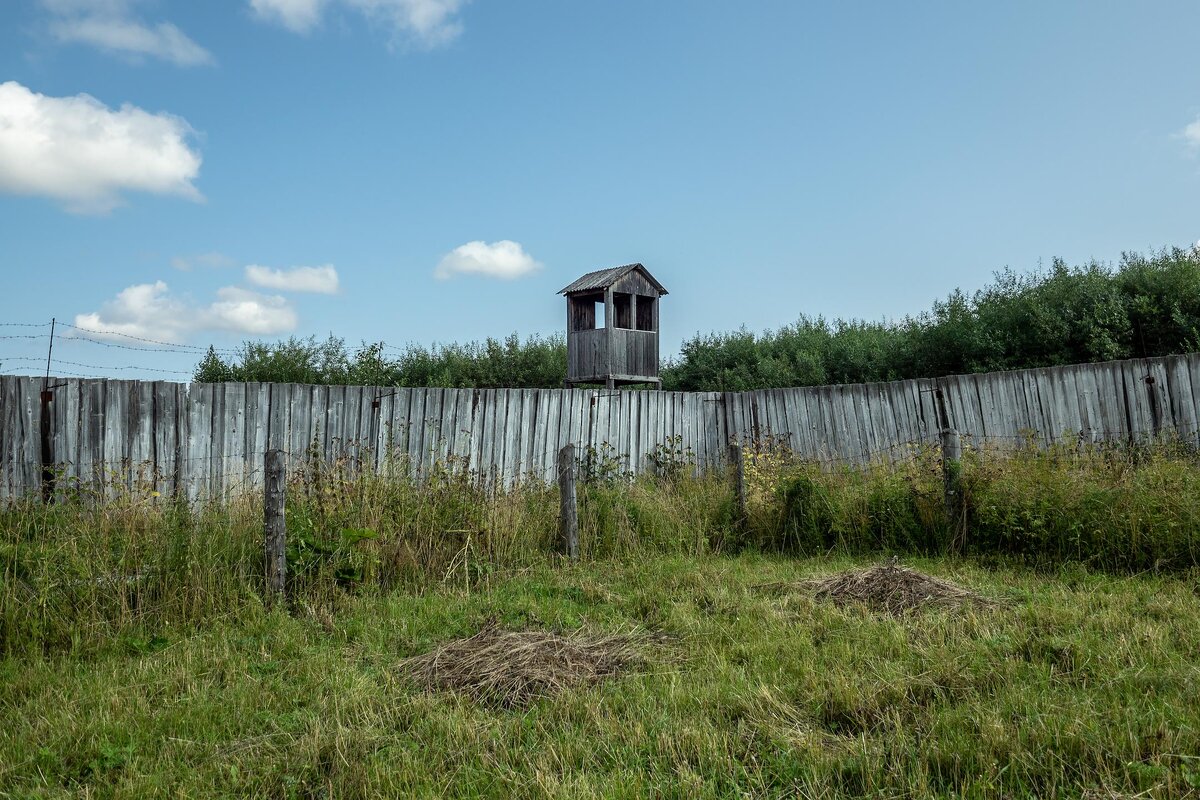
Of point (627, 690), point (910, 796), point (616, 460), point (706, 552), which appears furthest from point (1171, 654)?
point (616, 460)

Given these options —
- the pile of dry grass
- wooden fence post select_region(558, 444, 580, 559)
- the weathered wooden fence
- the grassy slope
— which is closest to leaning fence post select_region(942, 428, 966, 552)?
the grassy slope

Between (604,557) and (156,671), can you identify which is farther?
(604,557)

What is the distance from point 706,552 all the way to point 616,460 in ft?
14.6

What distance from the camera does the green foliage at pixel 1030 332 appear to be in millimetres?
16625

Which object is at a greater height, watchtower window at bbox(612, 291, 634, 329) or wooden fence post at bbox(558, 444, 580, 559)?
watchtower window at bbox(612, 291, 634, 329)

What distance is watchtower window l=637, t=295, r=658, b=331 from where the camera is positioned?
20.9 meters

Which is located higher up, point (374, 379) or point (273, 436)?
point (374, 379)

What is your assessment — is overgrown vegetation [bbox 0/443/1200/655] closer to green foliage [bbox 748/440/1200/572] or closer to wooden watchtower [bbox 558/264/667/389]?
green foliage [bbox 748/440/1200/572]

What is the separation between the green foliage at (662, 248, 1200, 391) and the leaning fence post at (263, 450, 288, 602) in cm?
1745

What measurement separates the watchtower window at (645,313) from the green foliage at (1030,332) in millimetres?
6390

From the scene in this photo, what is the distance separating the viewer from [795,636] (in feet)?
15.4

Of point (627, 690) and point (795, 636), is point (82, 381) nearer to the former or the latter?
point (627, 690)

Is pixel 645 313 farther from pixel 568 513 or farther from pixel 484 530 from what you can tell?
pixel 484 530

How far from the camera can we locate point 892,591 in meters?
5.54
